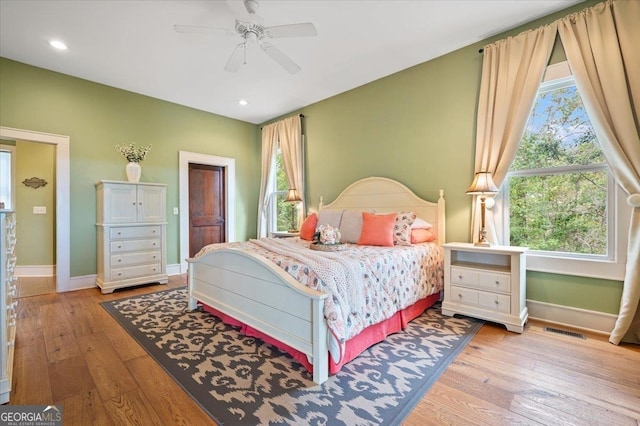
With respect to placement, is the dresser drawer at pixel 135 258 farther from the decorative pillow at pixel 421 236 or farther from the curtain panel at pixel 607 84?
the curtain panel at pixel 607 84

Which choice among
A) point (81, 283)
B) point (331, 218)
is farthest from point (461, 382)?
point (81, 283)

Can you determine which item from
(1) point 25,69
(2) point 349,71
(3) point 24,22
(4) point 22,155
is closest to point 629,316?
(2) point 349,71

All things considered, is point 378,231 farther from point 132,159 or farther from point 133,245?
point 132,159

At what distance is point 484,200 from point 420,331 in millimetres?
1548

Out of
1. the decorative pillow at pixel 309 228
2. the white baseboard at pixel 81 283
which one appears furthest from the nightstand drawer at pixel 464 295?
the white baseboard at pixel 81 283

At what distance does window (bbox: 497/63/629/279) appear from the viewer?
249 cm

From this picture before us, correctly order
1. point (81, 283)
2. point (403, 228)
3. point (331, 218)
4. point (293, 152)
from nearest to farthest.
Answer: point (403, 228) → point (331, 218) → point (81, 283) → point (293, 152)

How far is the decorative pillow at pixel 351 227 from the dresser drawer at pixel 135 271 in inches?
115

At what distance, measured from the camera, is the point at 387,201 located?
12.5 ft

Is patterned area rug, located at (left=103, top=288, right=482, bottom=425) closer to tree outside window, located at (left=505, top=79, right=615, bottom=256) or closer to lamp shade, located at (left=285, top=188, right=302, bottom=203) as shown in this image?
tree outside window, located at (left=505, top=79, right=615, bottom=256)

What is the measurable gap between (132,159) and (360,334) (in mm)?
4167

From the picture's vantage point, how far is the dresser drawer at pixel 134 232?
3.88 m

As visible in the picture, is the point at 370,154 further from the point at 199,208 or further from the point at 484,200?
the point at 199,208

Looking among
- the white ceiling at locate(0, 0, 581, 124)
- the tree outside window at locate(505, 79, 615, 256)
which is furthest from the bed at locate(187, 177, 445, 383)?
the white ceiling at locate(0, 0, 581, 124)
